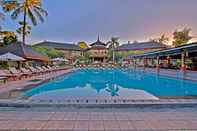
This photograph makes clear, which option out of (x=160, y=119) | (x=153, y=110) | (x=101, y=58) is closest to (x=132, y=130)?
(x=160, y=119)

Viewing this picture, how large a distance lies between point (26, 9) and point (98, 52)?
3948 cm

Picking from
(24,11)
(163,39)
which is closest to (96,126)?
(24,11)

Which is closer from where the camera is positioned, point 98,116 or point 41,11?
point 98,116

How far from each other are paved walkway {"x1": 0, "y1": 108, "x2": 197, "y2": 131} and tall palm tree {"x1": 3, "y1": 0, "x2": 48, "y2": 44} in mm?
21441

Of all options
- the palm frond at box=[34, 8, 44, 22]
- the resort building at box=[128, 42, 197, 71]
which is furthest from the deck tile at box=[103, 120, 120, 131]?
the palm frond at box=[34, 8, 44, 22]

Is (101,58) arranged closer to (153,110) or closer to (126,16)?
(126,16)

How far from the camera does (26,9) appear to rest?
88.4 feet

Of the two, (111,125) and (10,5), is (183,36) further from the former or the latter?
(111,125)

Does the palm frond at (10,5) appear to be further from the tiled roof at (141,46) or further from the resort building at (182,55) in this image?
the tiled roof at (141,46)

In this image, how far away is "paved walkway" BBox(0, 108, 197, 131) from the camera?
477cm

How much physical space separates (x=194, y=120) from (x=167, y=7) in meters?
18.8

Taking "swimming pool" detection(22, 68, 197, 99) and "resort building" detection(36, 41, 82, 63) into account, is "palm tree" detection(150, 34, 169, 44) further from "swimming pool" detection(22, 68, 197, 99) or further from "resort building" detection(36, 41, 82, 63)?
"swimming pool" detection(22, 68, 197, 99)

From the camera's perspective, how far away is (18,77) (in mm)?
15391

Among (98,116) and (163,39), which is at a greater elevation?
(163,39)
